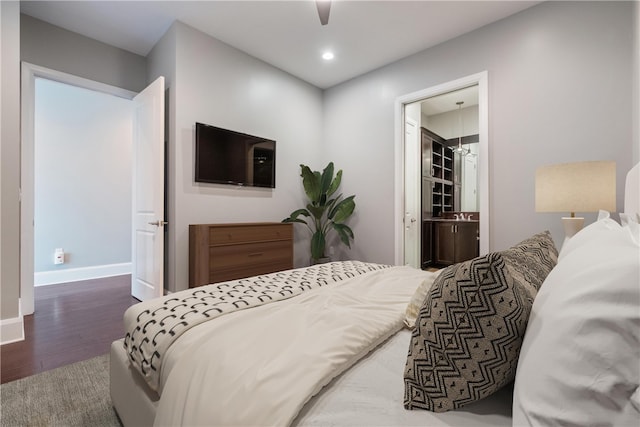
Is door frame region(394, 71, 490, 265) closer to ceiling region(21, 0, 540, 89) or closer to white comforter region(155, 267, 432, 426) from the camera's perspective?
ceiling region(21, 0, 540, 89)

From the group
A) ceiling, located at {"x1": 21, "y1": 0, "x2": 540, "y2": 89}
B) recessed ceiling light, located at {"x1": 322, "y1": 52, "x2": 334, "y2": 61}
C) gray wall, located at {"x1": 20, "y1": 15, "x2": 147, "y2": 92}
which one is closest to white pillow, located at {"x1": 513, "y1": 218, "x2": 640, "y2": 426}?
ceiling, located at {"x1": 21, "y1": 0, "x2": 540, "y2": 89}

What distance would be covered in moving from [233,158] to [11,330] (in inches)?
91.7

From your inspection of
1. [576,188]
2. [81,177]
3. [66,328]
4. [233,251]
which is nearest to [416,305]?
[576,188]

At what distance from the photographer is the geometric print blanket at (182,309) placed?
934 millimetres

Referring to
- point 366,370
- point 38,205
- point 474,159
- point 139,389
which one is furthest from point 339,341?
point 474,159

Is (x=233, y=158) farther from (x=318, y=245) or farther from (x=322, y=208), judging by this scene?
(x=318, y=245)

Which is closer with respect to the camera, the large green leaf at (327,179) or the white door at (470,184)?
the large green leaf at (327,179)

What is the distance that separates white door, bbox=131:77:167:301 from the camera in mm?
2760

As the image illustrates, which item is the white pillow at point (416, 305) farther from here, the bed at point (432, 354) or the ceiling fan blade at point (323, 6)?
the ceiling fan blade at point (323, 6)

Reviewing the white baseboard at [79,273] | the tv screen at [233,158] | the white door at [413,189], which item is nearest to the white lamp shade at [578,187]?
the white door at [413,189]

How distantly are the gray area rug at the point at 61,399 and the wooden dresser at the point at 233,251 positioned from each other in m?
1.12

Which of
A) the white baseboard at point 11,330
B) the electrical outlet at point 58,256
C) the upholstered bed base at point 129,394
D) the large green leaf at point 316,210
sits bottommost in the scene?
the white baseboard at point 11,330

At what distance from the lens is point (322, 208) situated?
389cm

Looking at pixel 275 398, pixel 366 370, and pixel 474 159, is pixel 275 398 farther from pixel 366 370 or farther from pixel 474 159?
pixel 474 159
